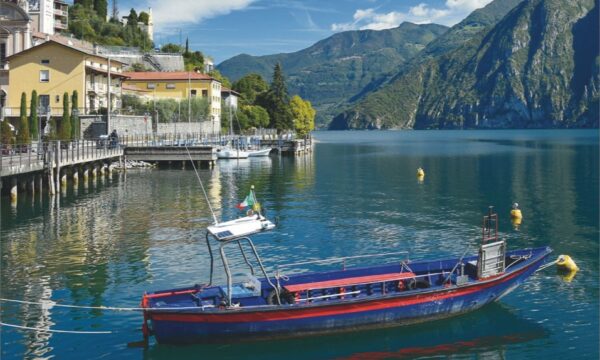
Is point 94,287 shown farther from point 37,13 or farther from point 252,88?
point 252,88

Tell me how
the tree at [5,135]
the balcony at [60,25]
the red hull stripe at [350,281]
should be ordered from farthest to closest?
the balcony at [60,25] < the tree at [5,135] < the red hull stripe at [350,281]

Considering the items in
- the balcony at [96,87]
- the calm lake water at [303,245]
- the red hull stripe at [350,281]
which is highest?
the balcony at [96,87]

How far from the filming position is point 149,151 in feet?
297

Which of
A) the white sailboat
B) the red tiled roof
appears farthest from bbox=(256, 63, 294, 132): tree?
the white sailboat

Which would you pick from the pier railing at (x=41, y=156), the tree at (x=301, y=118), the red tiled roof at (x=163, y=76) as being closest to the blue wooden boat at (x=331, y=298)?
the pier railing at (x=41, y=156)

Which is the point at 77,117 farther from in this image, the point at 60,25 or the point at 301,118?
the point at 301,118

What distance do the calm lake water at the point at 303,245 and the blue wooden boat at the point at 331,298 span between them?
549 millimetres

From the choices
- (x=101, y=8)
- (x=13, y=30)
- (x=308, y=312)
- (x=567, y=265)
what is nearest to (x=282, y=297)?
(x=308, y=312)

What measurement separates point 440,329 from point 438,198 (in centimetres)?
3624

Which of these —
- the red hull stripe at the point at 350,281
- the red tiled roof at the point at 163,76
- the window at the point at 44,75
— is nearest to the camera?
the red hull stripe at the point at 350,281

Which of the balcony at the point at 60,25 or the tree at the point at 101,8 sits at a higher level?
the tree at the point at 101,8

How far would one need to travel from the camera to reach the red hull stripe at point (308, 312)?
20.6 metres

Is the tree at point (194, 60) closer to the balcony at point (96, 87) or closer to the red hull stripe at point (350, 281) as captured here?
the balcony at point (96, 87)

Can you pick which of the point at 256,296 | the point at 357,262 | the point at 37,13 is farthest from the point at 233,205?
the point at 37,13
